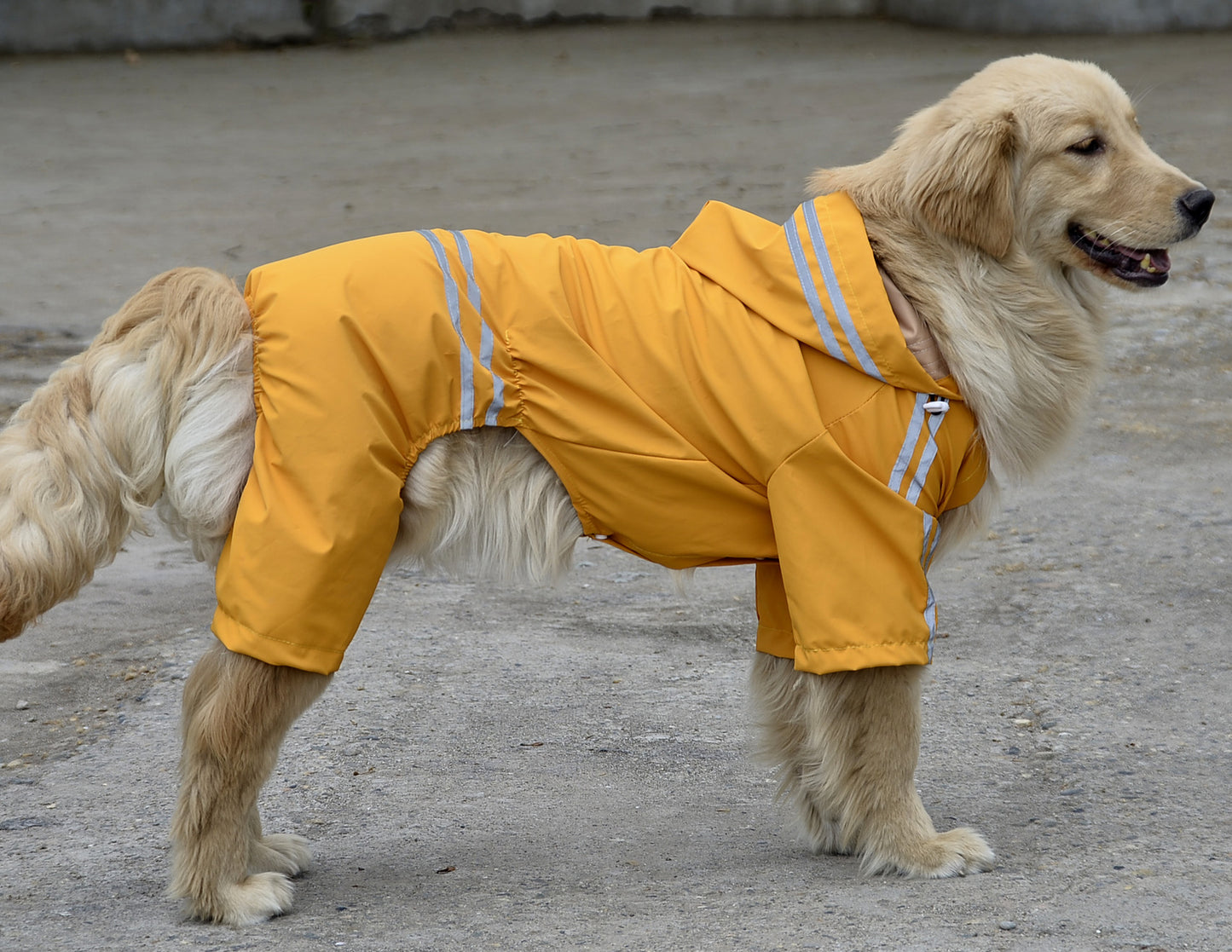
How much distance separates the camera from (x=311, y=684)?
3176 mm

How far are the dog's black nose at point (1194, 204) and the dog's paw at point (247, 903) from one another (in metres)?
2.68

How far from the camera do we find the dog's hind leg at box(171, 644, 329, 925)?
312cm

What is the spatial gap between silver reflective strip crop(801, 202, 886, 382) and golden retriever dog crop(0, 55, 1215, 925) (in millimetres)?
170

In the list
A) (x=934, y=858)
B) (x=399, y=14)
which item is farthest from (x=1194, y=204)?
(x=399, y=14)

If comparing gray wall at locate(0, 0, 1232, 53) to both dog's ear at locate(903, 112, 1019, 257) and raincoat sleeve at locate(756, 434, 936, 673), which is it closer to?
dog's ear at locate(903, 112, 1019, 257)

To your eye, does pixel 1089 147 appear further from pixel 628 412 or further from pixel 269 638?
pixel 269 638

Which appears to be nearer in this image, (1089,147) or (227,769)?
(227,769)

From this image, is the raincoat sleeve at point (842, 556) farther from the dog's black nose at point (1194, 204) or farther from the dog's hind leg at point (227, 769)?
the dog's hind leg at point (227, 769)

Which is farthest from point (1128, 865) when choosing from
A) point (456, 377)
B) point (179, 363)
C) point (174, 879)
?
point (179, 363)

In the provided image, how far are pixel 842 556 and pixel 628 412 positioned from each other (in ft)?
1.94

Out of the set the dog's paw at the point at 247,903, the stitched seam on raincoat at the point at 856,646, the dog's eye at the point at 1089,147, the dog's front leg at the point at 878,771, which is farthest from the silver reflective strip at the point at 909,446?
the dog's paw at the point at 247,903

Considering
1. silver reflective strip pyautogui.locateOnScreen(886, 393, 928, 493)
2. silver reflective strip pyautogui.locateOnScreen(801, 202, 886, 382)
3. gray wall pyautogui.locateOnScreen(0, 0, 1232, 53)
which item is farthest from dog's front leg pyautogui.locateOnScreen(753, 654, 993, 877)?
gray wall pyautogui.locateOnScreen(0, 0, 1232, 53)

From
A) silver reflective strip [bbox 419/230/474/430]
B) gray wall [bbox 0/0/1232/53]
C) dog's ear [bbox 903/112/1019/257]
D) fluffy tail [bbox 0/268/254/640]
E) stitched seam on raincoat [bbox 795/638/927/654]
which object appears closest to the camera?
fluffy tail [bbox 0/268/254/640]

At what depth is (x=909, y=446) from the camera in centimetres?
333
